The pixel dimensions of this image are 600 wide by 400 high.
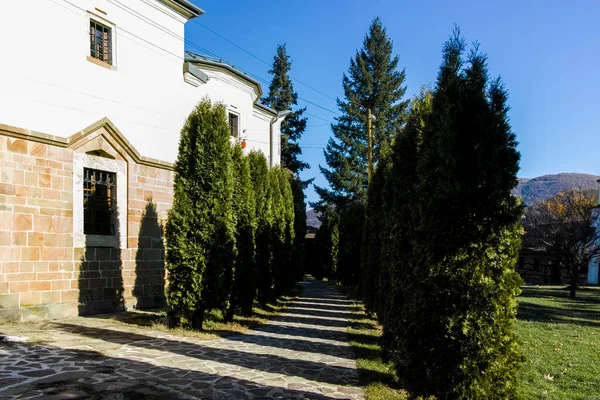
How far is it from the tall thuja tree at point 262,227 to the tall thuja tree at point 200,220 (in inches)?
128

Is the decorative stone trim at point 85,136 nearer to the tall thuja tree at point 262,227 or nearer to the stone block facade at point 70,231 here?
the stone block facade at point 70,231

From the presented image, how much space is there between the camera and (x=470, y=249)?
400 centimetres

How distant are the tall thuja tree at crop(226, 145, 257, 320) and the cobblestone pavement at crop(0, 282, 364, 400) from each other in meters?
2.02

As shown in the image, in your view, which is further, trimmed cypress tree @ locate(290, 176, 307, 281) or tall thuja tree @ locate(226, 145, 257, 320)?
trimmed cypress tree @ locate(290, 176, 307, 281)

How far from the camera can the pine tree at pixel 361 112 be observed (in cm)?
3594

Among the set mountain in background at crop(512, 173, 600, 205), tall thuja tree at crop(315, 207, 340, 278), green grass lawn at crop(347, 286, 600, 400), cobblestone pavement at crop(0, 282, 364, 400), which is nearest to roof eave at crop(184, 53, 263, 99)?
cobblestone pavement at crop(0, 282, 364, 400)

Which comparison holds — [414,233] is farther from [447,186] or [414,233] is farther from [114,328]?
[114,328]

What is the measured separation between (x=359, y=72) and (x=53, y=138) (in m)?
32.3

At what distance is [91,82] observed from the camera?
9.76 meters

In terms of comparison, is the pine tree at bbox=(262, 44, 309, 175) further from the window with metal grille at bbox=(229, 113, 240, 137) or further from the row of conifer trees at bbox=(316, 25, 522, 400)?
the row of conifer trees at bbox=(316, 25, 522, 400)

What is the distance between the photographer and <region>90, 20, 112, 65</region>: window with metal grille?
32.7ft

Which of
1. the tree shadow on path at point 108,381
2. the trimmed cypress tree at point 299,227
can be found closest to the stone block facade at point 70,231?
the tree shadow on path at point 108,381

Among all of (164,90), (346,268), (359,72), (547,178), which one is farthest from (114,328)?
(547,178)

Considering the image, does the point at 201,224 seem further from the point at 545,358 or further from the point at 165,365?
the point at 545,358
